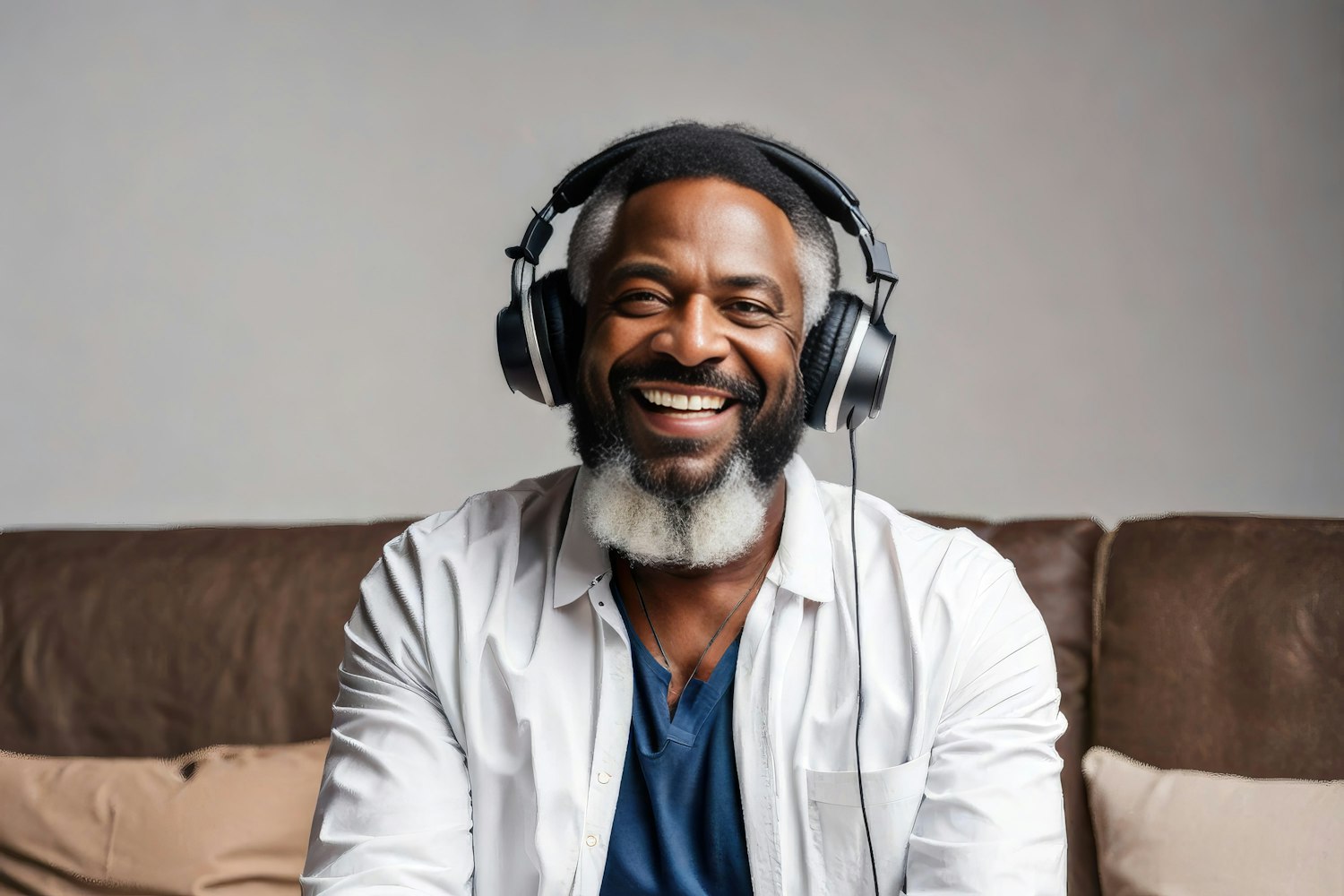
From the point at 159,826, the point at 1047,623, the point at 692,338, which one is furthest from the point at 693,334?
the point at 159,826

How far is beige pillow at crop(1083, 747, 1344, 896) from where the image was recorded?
1.46 metres

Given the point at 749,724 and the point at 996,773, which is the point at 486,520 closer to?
the point at 749,724

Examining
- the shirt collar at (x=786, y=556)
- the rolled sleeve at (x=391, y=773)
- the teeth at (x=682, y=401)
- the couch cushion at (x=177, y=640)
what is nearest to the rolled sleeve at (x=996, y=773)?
the shirt collar at (x=786, y=556)

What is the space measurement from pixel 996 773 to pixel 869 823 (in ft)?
0.51

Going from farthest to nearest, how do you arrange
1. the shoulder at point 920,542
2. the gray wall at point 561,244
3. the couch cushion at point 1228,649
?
the gray wall at point 561,244 < the couch cushion at point 1228,649 < the shoulder at point 920,542

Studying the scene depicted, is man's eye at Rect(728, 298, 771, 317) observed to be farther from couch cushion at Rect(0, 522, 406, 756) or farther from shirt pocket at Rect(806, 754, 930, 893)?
couch cushion at Rect(0, 522, 406, 756)

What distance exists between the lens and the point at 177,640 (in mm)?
1927

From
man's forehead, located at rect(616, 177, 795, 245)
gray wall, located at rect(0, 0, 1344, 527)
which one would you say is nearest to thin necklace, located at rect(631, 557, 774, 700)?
man's forehead, located at rect(616, 177, 795, 245)

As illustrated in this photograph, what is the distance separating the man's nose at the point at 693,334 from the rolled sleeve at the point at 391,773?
445 millimetres

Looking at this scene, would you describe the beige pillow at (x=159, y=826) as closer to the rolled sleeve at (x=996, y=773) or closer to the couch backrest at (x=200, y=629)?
the couch backrest at (x=200, y=629)

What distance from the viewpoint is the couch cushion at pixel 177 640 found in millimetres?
1887

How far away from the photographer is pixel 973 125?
2252 mm

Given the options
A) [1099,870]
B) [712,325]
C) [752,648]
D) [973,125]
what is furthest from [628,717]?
[973,125]

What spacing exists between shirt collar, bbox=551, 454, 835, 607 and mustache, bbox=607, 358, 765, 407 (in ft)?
0.54
